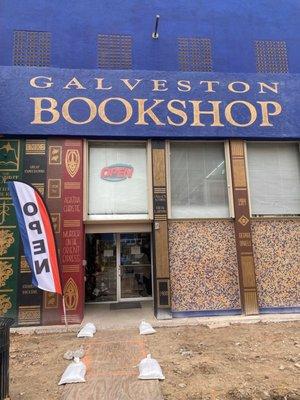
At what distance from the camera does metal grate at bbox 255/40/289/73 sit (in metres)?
11.3

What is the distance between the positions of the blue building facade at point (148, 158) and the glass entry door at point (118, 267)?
0.03m

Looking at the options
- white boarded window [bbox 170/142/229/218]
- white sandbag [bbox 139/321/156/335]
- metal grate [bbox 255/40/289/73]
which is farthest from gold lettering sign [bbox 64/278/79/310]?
metal grate [bbox 255/40/289/73]

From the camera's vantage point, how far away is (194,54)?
36.5 feet

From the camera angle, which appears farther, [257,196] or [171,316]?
[257,196]

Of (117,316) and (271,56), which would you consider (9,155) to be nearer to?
(117,316)

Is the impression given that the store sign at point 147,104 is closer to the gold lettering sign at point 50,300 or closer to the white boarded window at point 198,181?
the white boarded window at point 198,181

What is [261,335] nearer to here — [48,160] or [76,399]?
[76,399]

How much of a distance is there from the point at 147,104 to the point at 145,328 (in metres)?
6.01

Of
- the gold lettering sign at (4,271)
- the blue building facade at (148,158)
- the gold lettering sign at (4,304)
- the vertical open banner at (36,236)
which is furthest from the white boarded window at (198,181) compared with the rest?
the gold lettering sign at (4,304)

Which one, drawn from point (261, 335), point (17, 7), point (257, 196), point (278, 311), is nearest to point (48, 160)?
point (17, 7)

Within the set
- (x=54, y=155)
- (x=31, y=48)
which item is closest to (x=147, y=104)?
(x=54, y=155)

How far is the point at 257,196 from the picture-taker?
10.2 meters

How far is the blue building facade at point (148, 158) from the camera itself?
31.1ft

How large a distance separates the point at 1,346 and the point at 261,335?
5433 millimetres
